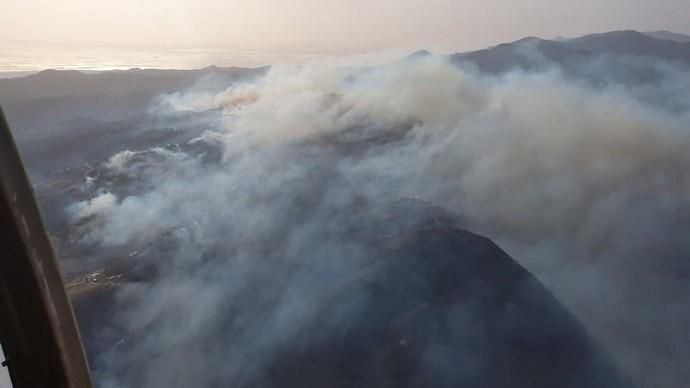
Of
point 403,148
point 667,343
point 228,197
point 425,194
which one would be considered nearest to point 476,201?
point 425,194

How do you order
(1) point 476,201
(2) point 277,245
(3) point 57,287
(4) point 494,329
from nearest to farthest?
(3) point 57,287 < (4) point 494,329 < (2) point 277,245 < (1) point 476,201

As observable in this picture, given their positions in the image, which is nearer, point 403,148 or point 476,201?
point 476,201

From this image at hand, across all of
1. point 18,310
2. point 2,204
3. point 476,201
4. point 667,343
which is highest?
point 2,204

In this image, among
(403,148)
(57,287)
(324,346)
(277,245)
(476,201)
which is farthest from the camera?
(403,148)

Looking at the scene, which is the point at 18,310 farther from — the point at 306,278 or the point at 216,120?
the point at 216,120

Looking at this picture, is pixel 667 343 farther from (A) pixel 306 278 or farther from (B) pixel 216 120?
(B) pixel 216 120

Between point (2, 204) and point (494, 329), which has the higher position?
point (2, 204)
